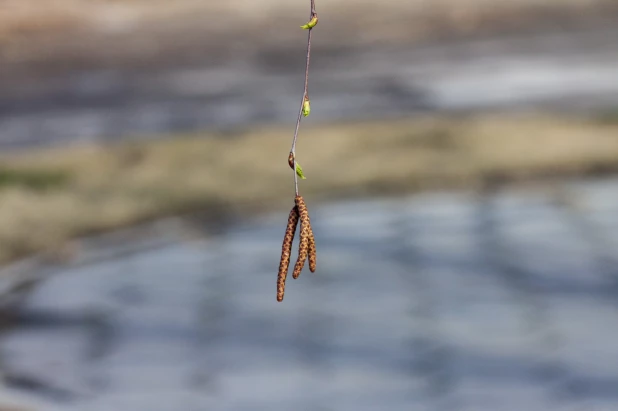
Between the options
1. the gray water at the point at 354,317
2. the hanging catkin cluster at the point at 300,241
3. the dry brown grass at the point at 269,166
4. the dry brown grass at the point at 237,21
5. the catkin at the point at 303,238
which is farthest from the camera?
the dry brown grass at the point at 237,21

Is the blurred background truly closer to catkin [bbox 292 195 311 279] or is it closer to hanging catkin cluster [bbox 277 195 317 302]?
hanging catkin cluster [bbox 277 195 317 302]

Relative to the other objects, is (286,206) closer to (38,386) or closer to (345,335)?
(345,335)

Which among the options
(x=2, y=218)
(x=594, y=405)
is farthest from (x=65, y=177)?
(x=594, y=405)

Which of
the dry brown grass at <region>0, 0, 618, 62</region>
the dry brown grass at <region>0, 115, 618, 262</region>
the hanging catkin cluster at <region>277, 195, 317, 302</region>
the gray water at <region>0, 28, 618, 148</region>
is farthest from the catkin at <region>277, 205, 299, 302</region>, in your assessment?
the dry brown grass at <region>0, 0, 618, 62</region>

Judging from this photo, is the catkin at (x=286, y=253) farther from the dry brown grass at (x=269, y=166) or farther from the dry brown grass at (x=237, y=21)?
the dry brown grass at (x=237, y=21)

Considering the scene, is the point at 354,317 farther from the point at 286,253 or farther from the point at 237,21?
the point at 237,21

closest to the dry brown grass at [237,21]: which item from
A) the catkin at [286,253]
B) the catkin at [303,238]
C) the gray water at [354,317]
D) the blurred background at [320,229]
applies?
the blurred background at [320,229]
